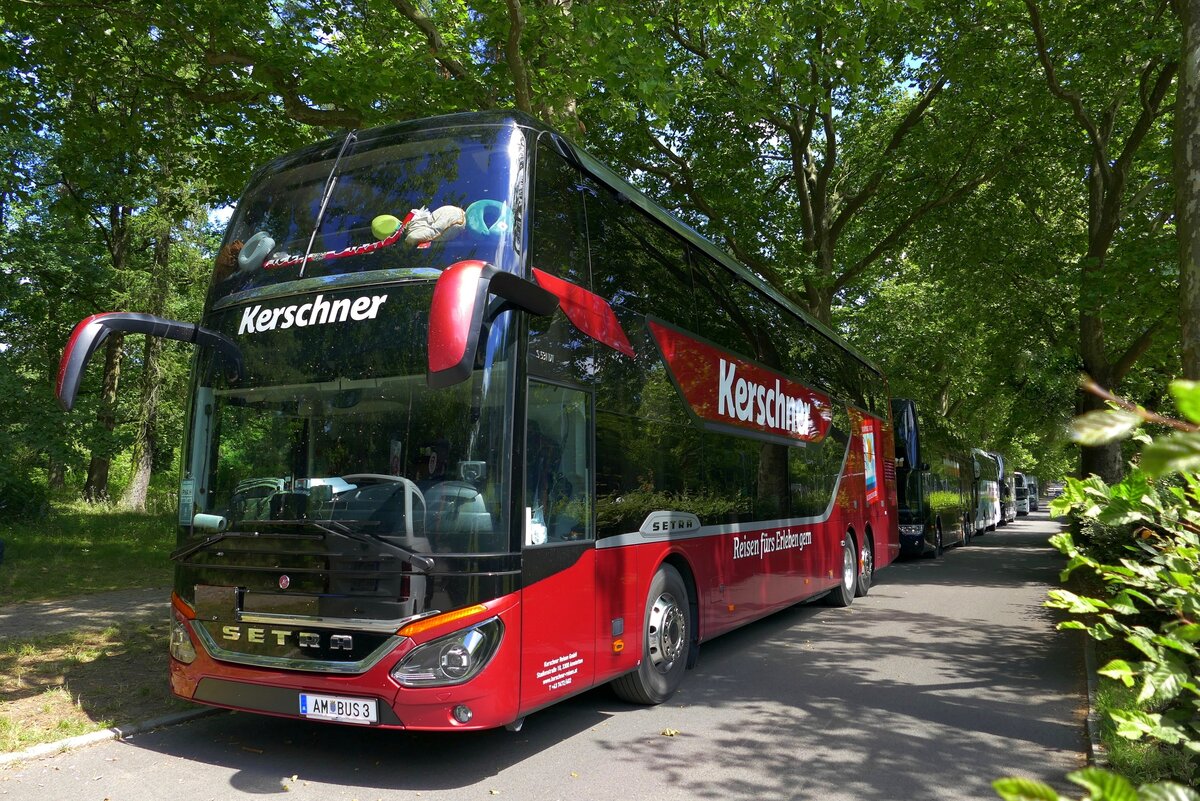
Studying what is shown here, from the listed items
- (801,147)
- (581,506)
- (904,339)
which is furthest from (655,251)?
(904,339)

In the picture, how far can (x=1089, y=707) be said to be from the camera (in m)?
6.77

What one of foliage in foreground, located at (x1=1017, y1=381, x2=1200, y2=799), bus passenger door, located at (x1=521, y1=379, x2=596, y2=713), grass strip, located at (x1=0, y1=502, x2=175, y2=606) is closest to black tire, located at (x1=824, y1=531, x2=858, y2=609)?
bus passenger door, located at (x1=521, y1=379, x2=596, y2=713)

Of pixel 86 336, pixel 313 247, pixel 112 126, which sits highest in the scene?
pixel 112 126

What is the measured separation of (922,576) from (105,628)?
46.1ft

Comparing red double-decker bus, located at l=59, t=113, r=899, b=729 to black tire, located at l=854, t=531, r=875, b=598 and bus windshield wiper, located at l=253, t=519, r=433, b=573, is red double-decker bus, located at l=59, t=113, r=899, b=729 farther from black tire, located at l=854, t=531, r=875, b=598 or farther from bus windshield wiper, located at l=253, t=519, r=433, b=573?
black tire, located at l=854, t=531, r=875, b=598

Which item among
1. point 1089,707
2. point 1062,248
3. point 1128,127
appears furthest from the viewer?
point 1062,248

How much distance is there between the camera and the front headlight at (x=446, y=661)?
4.85 metres

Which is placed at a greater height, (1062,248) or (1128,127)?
(1128,127)

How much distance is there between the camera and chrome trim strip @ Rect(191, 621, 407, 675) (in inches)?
192

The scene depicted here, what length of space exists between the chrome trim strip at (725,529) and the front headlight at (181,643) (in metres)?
2.68

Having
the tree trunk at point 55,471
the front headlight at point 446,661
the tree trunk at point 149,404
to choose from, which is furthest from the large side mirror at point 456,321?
the tree trunk at point 149,404

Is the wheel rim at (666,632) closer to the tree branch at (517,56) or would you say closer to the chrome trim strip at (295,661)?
the chrome trim strip at (295,661)

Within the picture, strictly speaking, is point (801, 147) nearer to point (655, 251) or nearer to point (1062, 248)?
point (1062, 248)

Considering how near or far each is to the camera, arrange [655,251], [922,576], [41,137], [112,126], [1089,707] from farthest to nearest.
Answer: [41,137], [922,576], [112,126], [655,251], [1089,707]
